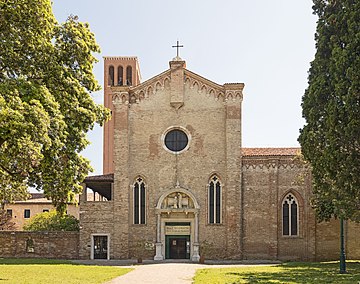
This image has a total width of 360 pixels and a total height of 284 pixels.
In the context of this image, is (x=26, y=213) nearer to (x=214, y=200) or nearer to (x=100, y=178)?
(x=100, y=178)

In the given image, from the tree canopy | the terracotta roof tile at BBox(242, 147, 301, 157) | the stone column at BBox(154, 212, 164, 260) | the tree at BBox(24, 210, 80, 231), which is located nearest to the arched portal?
the stone column at BBox(154, 212, 164, 260)

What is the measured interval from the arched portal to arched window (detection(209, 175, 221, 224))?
97cm

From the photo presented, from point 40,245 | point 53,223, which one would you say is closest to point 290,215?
point 40,245

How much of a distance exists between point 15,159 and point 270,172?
2383 centimetres

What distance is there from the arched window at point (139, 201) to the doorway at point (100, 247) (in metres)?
2.43

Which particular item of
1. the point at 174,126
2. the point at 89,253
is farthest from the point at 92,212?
the point at 174,126

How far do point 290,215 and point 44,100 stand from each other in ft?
79.4

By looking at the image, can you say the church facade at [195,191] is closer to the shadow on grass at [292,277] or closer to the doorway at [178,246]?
the doorway at [178,246]

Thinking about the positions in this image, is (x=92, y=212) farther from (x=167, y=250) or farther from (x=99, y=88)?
(x=99, y=88)

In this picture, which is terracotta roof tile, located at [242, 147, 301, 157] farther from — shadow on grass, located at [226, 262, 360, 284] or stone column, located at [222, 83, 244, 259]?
shadow on grass, located at [226, 262, 360, 284]

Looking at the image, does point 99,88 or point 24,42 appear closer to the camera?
point 24,42

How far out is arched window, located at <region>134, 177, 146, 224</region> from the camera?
1462 inches

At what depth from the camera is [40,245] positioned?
37188mm

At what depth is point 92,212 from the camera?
3703 cm
